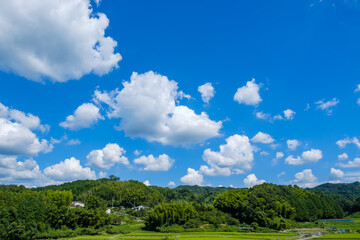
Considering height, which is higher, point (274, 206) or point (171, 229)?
point (274, 206)

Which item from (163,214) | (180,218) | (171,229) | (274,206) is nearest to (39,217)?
(163,214)

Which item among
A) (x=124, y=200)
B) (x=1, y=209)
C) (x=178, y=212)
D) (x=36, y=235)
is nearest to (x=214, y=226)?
(x=178, y=212)

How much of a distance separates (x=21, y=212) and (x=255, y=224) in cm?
4601

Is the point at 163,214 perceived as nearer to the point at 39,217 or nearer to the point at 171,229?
the point at 171,229

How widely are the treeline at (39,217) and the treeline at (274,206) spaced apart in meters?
30.7

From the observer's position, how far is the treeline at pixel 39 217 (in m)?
41.6

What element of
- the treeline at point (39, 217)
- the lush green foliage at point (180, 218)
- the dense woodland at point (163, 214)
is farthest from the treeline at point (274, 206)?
the treeline at point (39, 217)

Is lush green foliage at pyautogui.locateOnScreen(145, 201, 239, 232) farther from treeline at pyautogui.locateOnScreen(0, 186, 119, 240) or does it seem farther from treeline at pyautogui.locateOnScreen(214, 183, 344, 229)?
treeline at pyautogui.locateOnScreen(0, 186, 119, 240)

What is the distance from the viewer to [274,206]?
57.5 m

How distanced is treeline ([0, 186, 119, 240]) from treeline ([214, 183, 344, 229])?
101 feet

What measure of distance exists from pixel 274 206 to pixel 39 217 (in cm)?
4999

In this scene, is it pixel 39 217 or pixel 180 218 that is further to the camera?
pixel 180 218

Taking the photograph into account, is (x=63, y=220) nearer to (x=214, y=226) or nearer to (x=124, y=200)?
(x=214, y=226)

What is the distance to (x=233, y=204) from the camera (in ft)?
212
